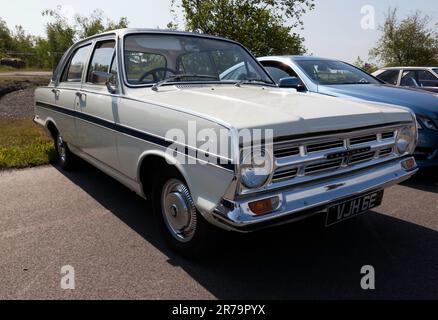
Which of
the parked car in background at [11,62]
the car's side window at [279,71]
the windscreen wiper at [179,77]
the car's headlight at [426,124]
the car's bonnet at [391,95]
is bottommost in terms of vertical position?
the car's headlight at [426,124]

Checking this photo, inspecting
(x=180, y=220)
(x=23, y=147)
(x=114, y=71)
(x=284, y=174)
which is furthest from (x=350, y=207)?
(x=23, y=147)

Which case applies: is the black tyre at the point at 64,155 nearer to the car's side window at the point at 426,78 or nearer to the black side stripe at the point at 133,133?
the black side stripe at the point at 133,133

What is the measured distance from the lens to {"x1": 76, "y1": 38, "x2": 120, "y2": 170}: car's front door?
3225mm

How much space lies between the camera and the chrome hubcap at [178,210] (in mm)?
2567

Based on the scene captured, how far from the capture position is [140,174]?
2.93 metres

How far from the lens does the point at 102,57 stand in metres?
3.66

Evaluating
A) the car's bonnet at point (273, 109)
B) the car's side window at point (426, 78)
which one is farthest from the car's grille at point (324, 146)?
the car's side window at point (426, 78)

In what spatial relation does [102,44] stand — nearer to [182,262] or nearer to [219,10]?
Answer: [182,262]

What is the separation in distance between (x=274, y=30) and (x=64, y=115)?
11.3 m

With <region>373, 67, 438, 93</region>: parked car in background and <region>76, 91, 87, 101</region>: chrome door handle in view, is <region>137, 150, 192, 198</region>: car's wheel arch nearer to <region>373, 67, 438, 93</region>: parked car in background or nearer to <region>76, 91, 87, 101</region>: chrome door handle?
<region>76, 91, 87, 101</region>: chrome door handle

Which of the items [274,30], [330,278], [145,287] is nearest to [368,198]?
[330,278]

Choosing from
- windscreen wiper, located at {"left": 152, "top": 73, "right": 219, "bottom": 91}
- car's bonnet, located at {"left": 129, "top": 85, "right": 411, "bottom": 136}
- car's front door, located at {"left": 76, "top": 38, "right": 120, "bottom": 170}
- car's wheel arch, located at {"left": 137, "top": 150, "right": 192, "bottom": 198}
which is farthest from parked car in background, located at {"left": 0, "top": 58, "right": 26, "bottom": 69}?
car's wheel arch, located at {"left": 137, "top": 150, "right": 192, "bottom": 198}

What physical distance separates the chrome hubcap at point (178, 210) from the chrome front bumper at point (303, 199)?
446 mm

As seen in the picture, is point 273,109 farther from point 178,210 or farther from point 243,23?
point 243,23
